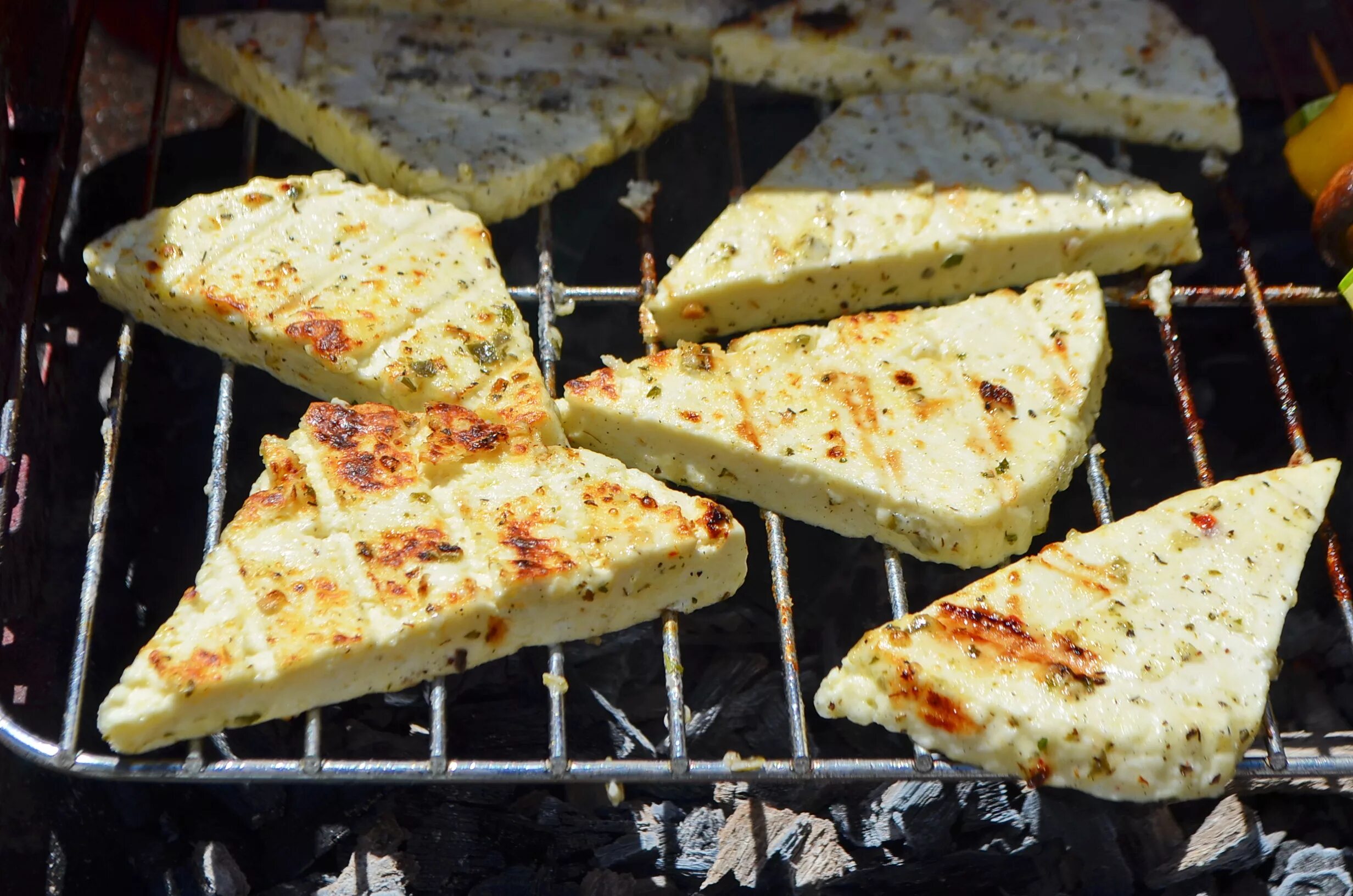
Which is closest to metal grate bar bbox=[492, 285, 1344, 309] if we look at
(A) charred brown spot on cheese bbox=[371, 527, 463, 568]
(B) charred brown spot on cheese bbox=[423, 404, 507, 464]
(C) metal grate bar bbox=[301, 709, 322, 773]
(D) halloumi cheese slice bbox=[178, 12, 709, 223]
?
(D) halloumi cheese slice bbox=[178, 12, 709, 223]

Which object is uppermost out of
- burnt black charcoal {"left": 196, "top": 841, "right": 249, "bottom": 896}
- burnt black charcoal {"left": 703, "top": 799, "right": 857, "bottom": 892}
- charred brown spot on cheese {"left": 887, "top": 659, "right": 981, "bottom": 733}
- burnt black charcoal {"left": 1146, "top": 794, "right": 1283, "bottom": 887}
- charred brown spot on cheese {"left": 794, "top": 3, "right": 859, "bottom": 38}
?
charred brown spot on cheese {"left": 794, "top": 3, "right": 859, "bottom": 38}

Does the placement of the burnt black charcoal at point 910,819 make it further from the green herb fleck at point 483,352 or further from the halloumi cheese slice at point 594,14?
the halloumi cheese slice at point 594,14

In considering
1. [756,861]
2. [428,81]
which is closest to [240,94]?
[428,81]

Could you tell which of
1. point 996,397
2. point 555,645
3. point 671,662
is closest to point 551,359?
point 555,645

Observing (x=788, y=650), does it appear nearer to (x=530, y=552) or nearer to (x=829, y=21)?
(x=530, y=552)

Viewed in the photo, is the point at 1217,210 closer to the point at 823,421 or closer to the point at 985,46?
the point at 985,46

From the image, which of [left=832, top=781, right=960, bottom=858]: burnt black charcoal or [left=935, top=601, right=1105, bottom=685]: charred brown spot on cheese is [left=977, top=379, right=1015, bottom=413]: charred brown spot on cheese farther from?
[left=832, top=781, right=960, bottom=858]: burnt black charcoal

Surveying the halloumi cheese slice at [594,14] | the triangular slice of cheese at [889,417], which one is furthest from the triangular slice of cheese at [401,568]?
the halloumi cheese slice at [594,14]
